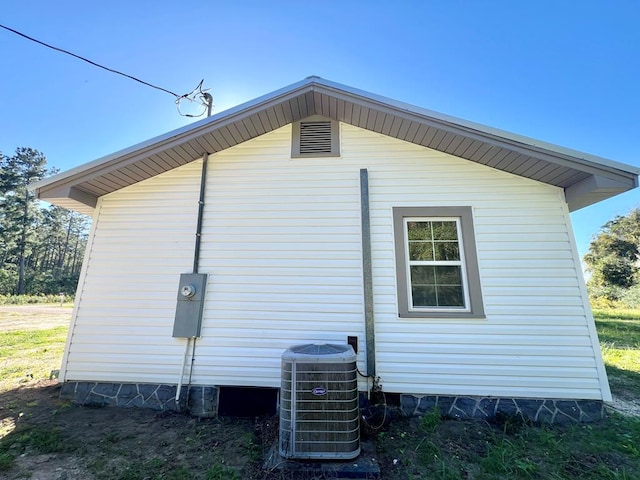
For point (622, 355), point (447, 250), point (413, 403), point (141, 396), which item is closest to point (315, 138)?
point (447, 250)

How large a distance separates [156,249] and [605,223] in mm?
38471

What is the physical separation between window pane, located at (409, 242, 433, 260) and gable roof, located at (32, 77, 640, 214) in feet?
4.83

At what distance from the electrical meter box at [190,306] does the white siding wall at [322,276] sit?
0.13 m

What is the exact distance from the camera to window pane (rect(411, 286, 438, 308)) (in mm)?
3656

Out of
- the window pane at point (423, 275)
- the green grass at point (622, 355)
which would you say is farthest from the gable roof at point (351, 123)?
the green grass at point (622, 355)

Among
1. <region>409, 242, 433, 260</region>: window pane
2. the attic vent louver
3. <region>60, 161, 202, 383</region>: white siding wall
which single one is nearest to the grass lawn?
<region>60, 161, 202, 383</region>: white siding wall

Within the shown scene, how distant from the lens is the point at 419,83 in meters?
5.89

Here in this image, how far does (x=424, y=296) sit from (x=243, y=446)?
2767mm

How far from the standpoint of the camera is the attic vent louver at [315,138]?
4234 mm

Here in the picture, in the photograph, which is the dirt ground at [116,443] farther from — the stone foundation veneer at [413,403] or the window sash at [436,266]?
the window sash at [436,266]

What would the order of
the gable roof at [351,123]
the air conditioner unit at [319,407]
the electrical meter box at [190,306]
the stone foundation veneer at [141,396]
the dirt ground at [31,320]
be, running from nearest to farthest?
the air conditioner unit at [319,407]
the gable roof at [351,123]
the stone foundation veneer at [141,396]
the electrical meter box at [190,306]
the dirt ground at [31,320]

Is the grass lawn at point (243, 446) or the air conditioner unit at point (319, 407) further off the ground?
the air conditioner unit at point (319, 407)

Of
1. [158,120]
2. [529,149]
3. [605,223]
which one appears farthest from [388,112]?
[605,223]

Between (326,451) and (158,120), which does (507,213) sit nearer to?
(326,451)
